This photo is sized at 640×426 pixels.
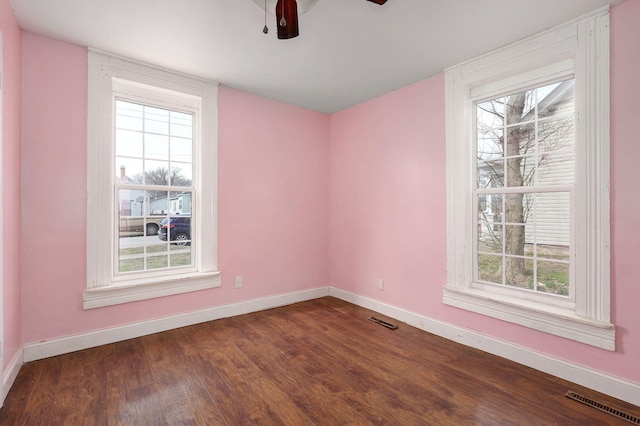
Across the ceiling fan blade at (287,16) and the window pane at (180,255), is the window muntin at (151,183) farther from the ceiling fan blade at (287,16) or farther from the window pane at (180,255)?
the ceiling fan blade at (287,16)

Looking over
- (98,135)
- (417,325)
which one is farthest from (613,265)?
(98,135)

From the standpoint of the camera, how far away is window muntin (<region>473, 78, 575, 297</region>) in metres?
2.46

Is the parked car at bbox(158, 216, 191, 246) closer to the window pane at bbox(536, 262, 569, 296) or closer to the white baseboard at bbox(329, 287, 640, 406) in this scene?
the white baseboard at bbox(329, 287, 640, 406)

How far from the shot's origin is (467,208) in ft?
9.76

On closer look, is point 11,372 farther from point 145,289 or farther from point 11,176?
point 11,176

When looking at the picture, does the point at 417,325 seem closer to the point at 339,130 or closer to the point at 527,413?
the point at 527,413

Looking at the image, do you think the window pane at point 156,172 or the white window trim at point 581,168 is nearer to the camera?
the white window trim at point 581,168

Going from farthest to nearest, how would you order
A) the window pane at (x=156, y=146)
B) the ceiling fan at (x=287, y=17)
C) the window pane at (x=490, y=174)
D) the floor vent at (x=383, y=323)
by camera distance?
the floor vent at (x=383, y=323)
the window pane at (x=156, y=146)
the window pane at (x=490, y=174)
the ceiling fan at (x=287, y=17)

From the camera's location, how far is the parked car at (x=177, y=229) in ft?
10.8

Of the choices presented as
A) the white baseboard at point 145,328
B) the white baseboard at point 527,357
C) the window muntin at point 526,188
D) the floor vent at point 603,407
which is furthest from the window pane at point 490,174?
the white baseboard at point 145,328

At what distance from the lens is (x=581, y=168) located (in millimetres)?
2270

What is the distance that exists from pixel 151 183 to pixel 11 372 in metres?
1.81

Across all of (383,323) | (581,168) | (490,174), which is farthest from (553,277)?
(383,323)

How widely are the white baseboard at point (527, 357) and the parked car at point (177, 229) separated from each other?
94.5 inches
